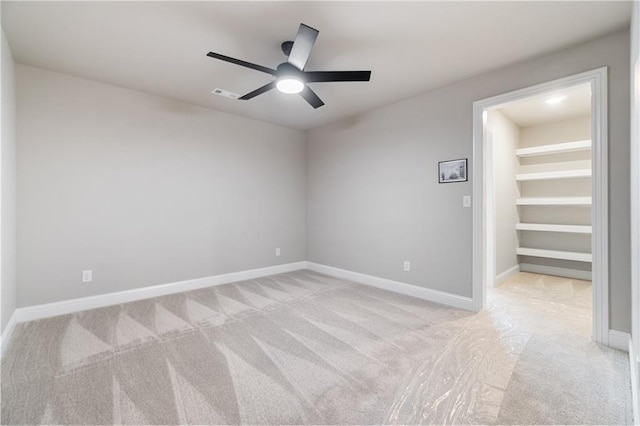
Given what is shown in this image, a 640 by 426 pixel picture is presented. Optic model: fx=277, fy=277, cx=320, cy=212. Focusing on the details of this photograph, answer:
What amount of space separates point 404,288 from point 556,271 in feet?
9.85

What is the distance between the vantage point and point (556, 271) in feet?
15.3

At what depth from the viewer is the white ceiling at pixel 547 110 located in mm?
3809

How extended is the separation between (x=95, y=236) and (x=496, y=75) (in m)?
4.75

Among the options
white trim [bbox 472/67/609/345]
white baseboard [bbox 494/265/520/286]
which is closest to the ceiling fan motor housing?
white trim [bbox 472/67/609/345]

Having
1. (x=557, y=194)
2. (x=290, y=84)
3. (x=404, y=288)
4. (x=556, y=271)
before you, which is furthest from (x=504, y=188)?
(x=290, y=84)

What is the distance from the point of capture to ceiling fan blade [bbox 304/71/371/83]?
217 centimetres

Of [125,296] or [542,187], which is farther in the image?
[542,187]

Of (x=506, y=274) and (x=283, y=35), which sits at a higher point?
(x=283, y=35)

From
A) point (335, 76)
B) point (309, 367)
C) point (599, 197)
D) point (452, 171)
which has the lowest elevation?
point (309, 367)

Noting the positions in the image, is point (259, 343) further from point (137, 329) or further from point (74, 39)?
point (74, 39)

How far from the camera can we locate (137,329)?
2.60 metres

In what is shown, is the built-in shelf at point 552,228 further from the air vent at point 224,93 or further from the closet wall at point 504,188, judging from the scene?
the air vent at point 224,93

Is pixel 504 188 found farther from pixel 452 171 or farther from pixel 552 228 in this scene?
pixel 452 171

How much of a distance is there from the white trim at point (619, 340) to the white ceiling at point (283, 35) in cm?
244
